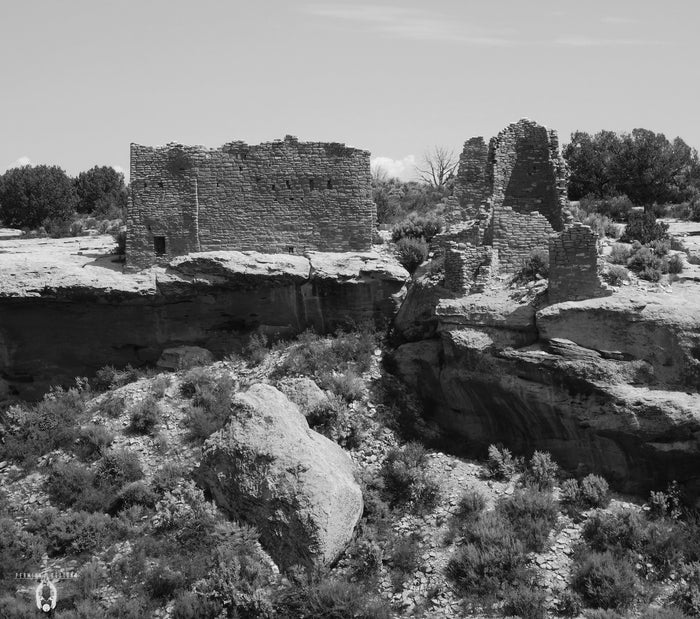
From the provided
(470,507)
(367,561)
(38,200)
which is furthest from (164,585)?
(38,200)

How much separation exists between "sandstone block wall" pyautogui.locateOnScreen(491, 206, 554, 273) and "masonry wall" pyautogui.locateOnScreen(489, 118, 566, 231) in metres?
0.91

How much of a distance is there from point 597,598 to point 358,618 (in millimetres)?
4481

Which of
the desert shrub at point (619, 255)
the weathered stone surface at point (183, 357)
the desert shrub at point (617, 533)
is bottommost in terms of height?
the desert shrub at point (617, 533)

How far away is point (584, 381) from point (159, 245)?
12.3 m

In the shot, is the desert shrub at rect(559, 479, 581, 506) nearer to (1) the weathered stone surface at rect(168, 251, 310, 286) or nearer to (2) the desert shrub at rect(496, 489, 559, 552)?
(2) the desert shrub at rect(496, 489, 559, 552)

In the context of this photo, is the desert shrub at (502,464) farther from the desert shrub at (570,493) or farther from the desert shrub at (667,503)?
the desert shrub at (667,503)

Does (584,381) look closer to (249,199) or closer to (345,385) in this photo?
(345,385)

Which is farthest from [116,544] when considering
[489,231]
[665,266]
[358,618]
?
[665,266]

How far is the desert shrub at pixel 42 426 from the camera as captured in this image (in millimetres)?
23906

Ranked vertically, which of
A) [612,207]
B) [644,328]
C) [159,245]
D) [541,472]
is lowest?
[541,472]

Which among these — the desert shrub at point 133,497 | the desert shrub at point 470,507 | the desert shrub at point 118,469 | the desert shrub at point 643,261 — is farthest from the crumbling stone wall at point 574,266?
the desert shrub at point 118,469

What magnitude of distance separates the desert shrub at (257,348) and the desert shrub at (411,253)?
14.4ft

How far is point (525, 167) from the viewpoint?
2539 centimetres

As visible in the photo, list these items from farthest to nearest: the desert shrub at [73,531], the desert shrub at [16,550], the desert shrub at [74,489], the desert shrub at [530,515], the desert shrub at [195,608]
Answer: the desert shrub at [74,489] → the desert shrub at [73,531] → the desert shrub at [16,550] → the desert shrub at [530,515] → the desert shrub at [195,608]
